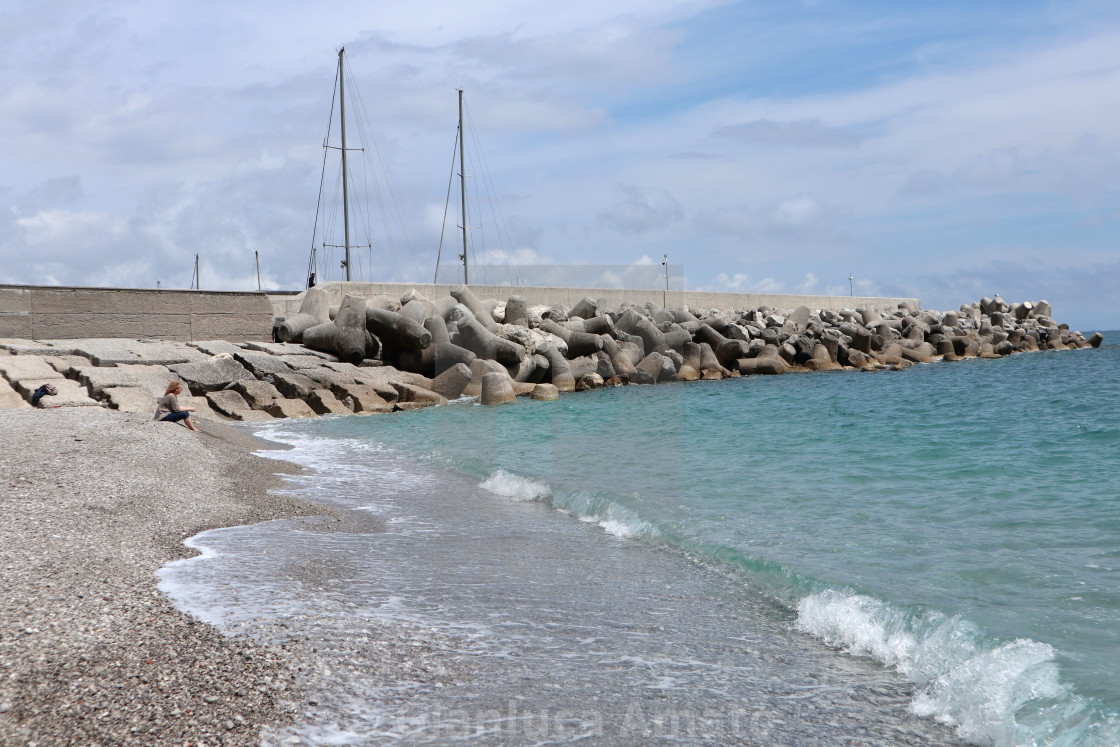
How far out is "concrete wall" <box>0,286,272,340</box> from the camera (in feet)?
61.6

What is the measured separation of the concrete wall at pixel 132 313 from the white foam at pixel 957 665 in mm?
19354

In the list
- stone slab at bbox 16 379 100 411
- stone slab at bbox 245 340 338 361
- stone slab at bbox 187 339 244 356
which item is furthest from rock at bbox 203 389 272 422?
stone slab at bbox 245 340 338 361

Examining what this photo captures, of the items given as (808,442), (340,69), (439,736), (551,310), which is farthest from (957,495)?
(340,69)

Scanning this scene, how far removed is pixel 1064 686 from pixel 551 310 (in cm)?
2210

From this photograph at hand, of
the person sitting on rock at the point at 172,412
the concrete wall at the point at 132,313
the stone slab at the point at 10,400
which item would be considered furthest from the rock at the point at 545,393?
the stone slab at the point at 10,400

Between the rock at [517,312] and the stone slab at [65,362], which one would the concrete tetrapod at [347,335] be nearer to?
the stone slab at [65,362]

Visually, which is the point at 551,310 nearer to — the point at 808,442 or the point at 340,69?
the point at 340,69

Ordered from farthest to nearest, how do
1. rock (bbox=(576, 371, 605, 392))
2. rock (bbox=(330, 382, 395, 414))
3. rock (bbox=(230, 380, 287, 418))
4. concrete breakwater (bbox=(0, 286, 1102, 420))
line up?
rock (bbox=(576, 371, 605, 392)), rock (bbox=(330, 382, 395, 414)), rock (bbox=(230, 380, 287, 418)), concrete breakwater (bbox=(0, 286, 1102, 420))

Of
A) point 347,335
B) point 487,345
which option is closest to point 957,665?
point 487,345

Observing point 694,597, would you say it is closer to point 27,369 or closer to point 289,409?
point 289,409

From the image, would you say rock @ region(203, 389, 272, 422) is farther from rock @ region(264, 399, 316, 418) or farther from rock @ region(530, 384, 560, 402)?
rock @ region(530, 384, 560, 402)

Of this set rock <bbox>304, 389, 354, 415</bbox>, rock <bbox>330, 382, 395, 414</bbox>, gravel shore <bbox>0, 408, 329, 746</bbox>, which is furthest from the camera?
rock <bbox>330, 382, 395, 414</bbox>

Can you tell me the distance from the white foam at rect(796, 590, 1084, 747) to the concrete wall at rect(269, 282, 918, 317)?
20.2 metres

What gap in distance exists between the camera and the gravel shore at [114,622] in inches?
111
